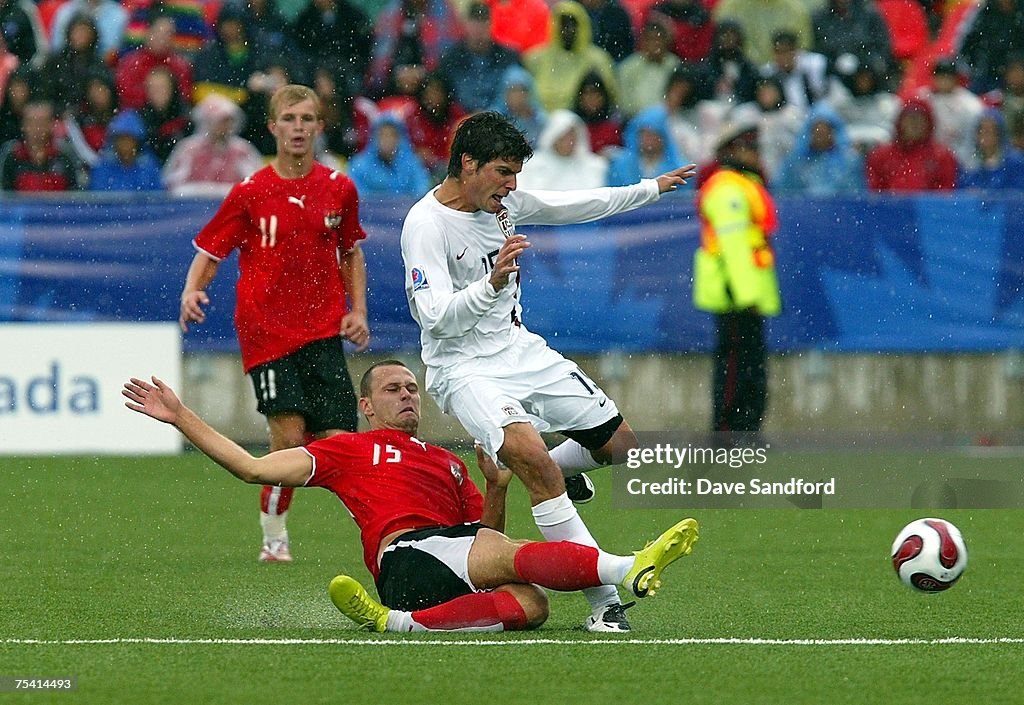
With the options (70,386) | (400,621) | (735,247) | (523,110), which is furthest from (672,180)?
(523,110)

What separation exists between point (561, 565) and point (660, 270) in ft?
26.4

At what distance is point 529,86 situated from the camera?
16812 mm

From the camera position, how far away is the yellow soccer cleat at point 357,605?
6879 mm

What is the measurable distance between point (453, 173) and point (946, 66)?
962cm

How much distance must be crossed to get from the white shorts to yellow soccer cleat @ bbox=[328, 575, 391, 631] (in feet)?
2.60

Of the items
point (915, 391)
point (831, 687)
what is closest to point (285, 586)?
point (831, 687)

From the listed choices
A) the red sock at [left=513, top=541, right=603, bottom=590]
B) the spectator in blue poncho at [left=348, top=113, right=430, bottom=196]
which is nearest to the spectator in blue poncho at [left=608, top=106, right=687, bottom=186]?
the spectator in blue poncho at [left=348, top=113, right=430, bottom=196]

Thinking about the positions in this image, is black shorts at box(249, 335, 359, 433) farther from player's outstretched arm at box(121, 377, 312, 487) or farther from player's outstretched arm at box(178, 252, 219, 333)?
player's outstretched arm at box(121, 377, 312, 487)

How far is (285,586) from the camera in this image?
8.59 m

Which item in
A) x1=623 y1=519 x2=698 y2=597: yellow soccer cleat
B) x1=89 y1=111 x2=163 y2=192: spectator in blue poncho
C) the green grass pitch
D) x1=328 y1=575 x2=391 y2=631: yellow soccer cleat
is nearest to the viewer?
the green grass pitch

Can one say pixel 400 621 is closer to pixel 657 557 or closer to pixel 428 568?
pixel 428 568

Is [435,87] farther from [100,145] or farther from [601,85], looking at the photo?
[100,145]

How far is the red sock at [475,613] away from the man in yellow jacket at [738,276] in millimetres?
7063

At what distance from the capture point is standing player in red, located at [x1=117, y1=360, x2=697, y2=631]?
6.72 metres
